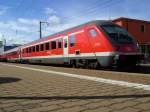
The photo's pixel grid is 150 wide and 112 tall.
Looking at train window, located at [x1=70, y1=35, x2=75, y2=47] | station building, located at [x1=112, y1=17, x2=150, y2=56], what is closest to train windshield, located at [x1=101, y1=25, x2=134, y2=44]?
train window, located at [x1=70, y1=35, x2=75, y2=47]

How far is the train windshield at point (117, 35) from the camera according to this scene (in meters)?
13.3

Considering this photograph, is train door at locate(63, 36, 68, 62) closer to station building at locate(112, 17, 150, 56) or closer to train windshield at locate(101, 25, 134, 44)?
train windshield at locate(101, 25, 134, 44)

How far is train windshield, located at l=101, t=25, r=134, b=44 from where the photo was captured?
1328 centimetres

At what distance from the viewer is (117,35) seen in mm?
13570

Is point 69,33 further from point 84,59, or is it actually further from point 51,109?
point 51,109

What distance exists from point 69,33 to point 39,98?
12.0 meters

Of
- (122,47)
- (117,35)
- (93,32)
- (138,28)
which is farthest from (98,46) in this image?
(138,28)

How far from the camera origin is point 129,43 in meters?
13.5

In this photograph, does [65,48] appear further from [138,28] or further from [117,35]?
[138,28]

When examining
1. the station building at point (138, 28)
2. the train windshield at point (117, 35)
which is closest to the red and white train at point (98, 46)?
the train windshield at point (117, 35)

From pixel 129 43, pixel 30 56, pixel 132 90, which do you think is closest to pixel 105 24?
pixel 129 43

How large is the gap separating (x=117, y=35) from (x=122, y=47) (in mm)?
885

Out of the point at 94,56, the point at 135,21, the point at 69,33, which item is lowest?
the point at 94,56

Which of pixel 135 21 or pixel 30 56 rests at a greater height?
pixel 135 21
